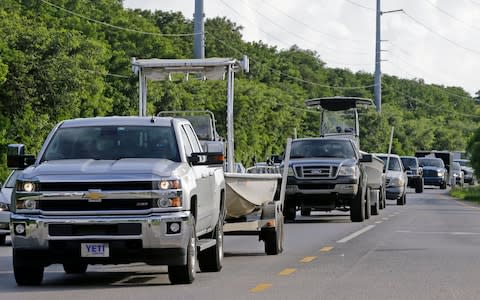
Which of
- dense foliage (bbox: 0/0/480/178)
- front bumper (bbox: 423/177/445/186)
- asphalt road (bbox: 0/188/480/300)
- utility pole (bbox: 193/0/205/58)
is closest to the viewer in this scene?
asphalt road (bbox: 0/188/480/300)

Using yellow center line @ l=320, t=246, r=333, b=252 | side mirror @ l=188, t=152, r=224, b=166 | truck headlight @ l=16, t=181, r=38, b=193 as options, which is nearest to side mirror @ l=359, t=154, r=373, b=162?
yellow center line @ l=320, t=246, r=333, b=252

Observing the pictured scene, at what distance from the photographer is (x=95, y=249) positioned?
47.5 ft

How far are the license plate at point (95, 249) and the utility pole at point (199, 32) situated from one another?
112 ft

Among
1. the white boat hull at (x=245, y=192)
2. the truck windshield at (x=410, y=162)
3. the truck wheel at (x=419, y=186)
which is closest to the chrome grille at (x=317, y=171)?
the white boat hull at (x=245, y=192)

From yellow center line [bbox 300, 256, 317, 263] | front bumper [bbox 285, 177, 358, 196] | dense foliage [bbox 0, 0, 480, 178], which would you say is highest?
dense foliage [bbox 0, 0, 480, 178]

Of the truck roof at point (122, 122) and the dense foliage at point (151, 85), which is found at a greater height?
the dense foliage at point (151, 85)

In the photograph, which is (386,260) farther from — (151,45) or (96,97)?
(151,45)

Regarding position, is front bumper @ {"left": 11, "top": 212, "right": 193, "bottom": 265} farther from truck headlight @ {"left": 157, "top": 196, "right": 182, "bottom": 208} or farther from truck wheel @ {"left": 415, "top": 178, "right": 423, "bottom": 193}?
truck wheel @ {"left": 415, "top": 178, "right": 423, "bottom": 193}

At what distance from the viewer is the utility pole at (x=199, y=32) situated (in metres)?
49.0

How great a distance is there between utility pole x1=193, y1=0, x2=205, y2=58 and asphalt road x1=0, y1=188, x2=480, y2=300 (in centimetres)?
2389

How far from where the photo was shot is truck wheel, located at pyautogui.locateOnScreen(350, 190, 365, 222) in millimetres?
31719

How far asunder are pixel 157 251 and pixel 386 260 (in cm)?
548

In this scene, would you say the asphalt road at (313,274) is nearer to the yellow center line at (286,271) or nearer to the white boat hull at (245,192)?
the yellow center line at (286,271)

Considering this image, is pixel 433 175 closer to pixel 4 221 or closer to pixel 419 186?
pixel 419 186
